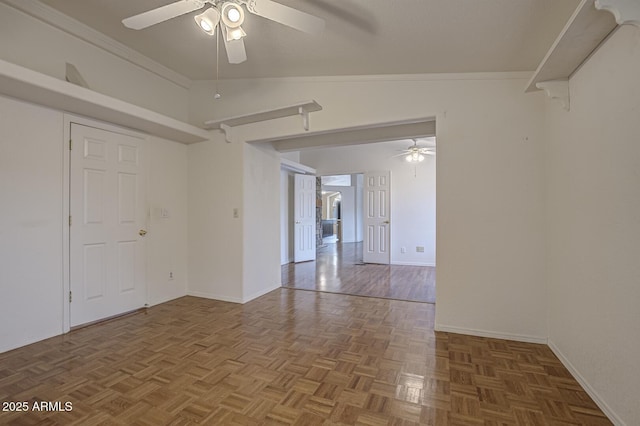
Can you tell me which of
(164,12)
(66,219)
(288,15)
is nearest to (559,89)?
(288,15)

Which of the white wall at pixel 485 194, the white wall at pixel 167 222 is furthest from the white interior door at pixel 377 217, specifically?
the white wall at pixel 167 222

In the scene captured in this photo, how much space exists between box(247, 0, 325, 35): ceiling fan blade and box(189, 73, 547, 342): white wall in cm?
146

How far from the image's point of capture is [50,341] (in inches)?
103

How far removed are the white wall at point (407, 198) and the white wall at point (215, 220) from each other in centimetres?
355

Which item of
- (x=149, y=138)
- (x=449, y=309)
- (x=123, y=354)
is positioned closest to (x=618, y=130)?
(x=449, y=309)

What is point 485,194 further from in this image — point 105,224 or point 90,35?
point 90,35

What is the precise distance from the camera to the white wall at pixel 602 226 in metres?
1.50

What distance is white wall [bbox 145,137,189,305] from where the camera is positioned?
3.67m

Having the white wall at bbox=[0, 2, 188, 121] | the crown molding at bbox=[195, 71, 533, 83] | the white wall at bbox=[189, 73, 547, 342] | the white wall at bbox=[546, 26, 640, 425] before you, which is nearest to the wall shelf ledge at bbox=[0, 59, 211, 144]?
the white wall at bbox=[0, 2, 188, 121]

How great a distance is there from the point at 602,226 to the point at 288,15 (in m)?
2.21

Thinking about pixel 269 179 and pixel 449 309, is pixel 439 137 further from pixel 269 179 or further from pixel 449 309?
pixel 269 179

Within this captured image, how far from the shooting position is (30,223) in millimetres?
2574

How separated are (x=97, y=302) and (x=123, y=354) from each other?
1045 millimetres

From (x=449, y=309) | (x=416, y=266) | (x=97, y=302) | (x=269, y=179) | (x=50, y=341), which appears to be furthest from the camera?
(x=416, y=266)
